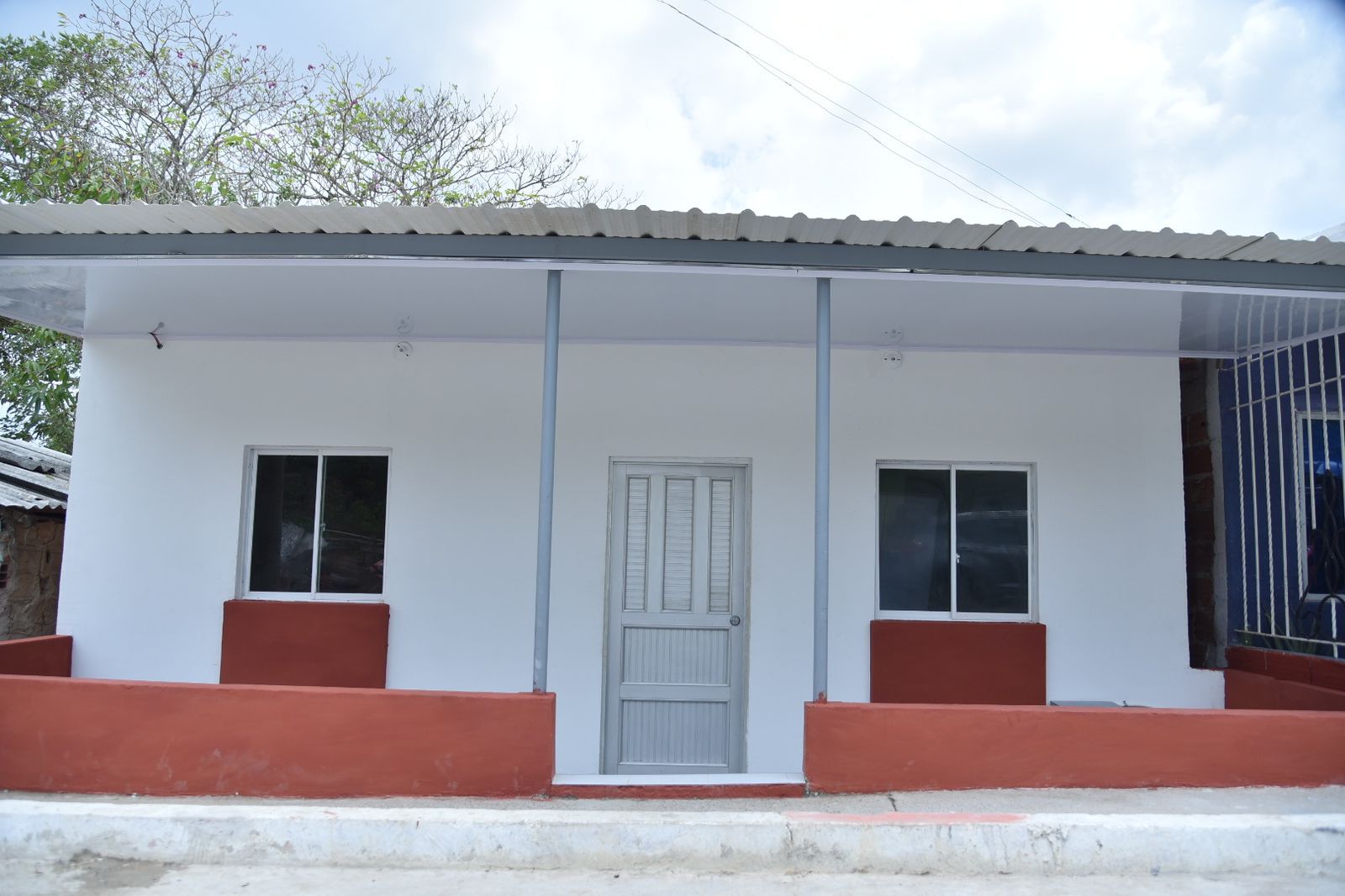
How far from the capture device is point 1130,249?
4.56 meters

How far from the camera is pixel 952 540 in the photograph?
6594mm

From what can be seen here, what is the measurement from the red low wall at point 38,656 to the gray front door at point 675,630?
141 inches

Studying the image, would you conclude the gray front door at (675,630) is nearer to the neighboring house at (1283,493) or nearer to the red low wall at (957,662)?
the red low wall at (957,662)

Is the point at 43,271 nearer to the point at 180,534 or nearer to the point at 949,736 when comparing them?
the point at 180,534

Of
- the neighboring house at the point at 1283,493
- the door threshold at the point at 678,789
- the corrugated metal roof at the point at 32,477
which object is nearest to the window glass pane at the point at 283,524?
the corrugated metal roof at the point at 32,477

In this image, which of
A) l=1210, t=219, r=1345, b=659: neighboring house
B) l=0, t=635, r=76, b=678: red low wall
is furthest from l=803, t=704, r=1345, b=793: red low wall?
l=0, t=635, r=76, b=678: red low wall

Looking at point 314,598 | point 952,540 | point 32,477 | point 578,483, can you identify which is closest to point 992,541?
point 952,540

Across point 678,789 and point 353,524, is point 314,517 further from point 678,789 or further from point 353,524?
point 678,789

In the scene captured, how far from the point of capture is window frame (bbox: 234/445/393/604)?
260 inches

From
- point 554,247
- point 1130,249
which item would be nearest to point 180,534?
point 554,247

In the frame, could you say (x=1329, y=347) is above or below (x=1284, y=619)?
above

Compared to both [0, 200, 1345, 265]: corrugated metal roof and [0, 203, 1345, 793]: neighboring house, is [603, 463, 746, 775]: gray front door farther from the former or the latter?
[0, 200, 1345, 265]: corrugated metal roof

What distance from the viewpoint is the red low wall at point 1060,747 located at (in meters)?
4.48

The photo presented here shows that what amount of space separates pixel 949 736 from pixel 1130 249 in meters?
2.47
